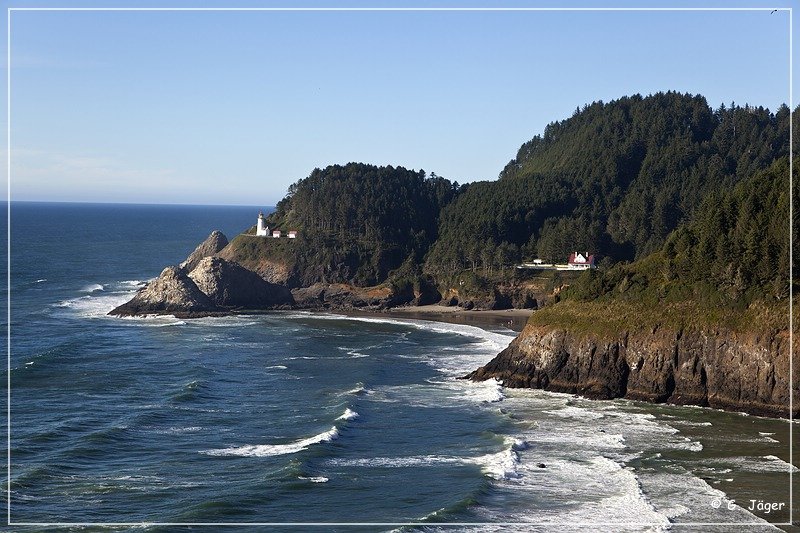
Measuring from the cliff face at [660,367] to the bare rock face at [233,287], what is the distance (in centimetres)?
4541

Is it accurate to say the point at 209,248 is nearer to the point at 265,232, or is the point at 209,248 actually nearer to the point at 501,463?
the point at 265,232

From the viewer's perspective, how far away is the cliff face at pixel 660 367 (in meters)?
53.9

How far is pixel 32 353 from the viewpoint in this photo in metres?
74.2

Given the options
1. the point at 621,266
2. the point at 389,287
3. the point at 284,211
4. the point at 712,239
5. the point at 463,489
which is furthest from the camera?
the point at 284,211

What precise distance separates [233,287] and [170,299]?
7.88 metres

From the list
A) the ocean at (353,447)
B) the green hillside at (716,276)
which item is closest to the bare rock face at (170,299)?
the ocean at (353,447)

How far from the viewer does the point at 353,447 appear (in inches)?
1906

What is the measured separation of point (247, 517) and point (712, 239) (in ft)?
118

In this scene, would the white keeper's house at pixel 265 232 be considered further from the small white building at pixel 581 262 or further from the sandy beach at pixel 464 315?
the small white building at pixel 581 262

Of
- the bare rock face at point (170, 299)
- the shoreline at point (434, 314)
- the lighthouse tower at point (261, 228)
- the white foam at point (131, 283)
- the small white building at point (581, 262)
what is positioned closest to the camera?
the shoreline at point (434, 314)

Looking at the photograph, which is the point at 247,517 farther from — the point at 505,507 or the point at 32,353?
the point at 32,353

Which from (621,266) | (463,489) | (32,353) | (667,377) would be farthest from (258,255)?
(463,489)

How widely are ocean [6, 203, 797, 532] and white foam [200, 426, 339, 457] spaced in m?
0.15

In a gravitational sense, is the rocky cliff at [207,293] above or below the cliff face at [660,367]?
above
